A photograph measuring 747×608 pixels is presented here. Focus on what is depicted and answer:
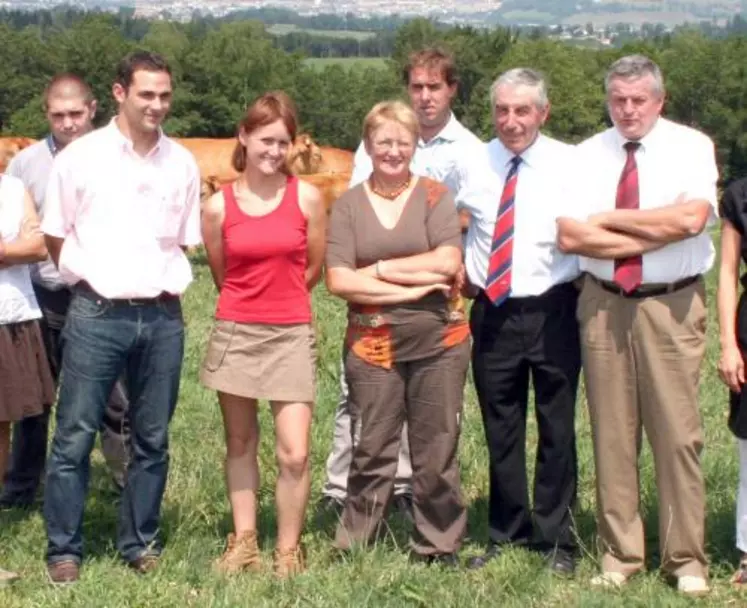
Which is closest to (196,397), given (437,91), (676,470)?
(437,91)

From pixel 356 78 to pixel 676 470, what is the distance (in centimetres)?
5402

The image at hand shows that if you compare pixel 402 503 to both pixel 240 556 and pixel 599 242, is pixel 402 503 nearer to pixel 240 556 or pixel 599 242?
pixel 240 556

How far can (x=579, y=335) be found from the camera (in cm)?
587

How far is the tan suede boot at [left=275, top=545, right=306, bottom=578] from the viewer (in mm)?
5828

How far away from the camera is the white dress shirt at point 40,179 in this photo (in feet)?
21.8

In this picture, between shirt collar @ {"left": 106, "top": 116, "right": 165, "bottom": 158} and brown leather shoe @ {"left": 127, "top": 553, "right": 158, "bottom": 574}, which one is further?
brown leather shoe @ {"left": 127, "top": 553, "right": 158, "bottom": 574}

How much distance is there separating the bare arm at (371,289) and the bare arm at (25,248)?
1.30 meters

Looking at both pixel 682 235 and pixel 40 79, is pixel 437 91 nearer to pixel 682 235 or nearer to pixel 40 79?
pixel 682 235

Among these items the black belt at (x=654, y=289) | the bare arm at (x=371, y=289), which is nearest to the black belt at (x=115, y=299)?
the bare arm at (x=371, y=289)

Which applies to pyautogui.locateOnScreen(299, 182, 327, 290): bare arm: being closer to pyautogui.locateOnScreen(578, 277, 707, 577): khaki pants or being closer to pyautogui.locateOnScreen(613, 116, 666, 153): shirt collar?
pyautogui.locateOnScreen(578, 277, 707, 577): khaki pants

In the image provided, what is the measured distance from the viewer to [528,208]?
587 centimetres

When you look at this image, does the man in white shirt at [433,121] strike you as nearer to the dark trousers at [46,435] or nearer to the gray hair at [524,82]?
the gray hair at [524,82]

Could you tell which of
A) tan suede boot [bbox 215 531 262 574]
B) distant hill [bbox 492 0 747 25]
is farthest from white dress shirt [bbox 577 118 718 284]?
distant hill [bbox 492 0 747 25]

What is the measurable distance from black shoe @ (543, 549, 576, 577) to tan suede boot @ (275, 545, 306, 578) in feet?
3.54
